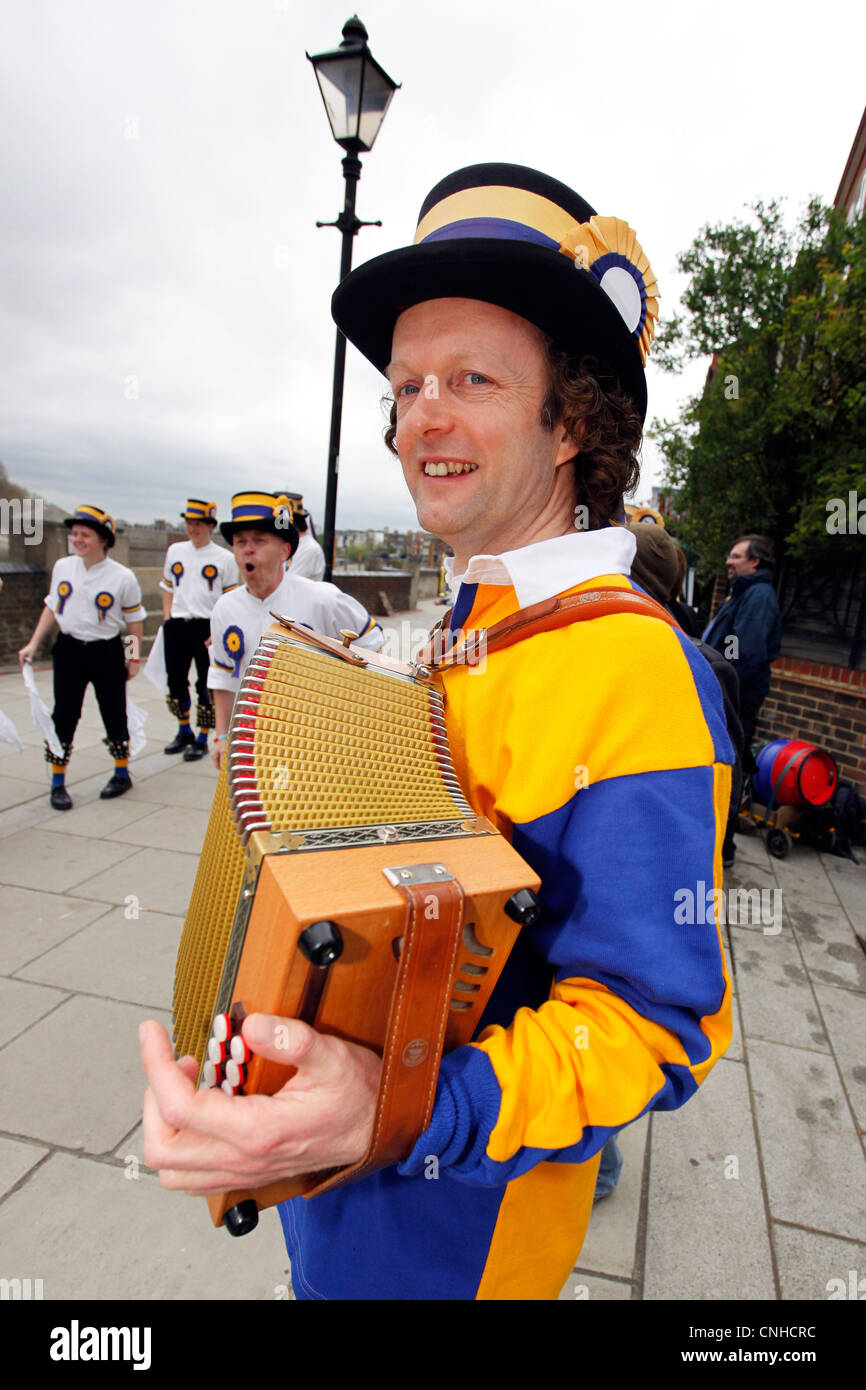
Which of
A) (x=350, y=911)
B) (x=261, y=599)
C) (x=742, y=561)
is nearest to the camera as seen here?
(x=350, y=911)

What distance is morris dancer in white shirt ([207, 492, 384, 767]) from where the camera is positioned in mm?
4266

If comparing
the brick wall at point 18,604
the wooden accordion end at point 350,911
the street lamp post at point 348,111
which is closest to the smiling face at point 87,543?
the street lamp post at point 348,111

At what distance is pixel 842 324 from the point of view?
5.76 m

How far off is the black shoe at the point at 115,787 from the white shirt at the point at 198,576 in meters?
1.72

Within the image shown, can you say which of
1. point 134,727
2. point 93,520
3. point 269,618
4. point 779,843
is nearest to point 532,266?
point 269,618

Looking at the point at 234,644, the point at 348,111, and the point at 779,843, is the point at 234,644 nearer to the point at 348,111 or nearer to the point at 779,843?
the point at 348,111

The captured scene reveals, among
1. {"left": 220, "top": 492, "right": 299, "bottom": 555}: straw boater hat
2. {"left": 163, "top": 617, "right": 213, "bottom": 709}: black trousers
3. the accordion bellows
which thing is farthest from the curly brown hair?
{"left": 163, "top": 617, "right": 213, "bottom": 709}: black trousers

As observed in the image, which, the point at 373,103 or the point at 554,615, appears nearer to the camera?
the point at 554,615

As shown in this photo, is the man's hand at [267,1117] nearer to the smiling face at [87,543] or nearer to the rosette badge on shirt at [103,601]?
the rosette badge on shirt at [103,601]

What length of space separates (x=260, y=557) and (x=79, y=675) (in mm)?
2314

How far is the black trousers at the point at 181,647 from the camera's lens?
22.0 ft

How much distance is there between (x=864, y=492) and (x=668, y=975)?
6145mm

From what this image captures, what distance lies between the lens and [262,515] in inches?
171
